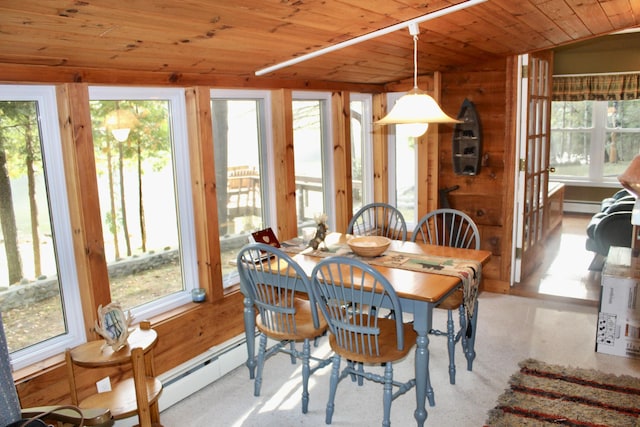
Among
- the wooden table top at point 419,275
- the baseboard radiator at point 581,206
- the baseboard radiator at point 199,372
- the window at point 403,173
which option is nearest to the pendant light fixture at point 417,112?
the wooden table top at point 419,275

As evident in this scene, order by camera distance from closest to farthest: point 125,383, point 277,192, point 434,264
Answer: point 125,383 → point 434,264 → point 277,192

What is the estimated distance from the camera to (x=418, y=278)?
278cm

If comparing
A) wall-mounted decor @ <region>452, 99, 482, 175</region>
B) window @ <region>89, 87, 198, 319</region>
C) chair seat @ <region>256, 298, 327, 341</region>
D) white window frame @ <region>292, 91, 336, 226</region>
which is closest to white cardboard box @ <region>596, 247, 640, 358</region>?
wall-mounted decor @ <region>452, 99, 482, 175</region>

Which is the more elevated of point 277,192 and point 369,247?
point 277,192

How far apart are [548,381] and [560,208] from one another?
389 centimetres

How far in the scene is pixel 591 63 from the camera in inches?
284

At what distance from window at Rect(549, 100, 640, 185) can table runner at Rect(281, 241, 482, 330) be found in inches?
223

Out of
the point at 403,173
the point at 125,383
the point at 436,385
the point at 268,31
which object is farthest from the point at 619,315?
the point at 125,383

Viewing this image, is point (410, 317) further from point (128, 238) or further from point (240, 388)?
point (128, 238)

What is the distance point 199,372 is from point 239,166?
137 cm

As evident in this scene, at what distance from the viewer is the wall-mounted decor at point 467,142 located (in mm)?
4461

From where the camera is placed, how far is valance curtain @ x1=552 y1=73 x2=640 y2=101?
275 inches

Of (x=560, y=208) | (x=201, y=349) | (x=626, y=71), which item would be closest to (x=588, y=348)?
(x=201, y=349)

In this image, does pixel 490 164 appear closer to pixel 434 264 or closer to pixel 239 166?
pixel 434 264
